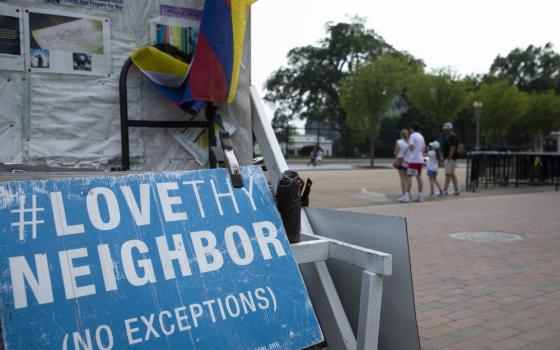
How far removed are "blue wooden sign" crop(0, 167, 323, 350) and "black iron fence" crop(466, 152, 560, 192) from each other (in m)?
14.6

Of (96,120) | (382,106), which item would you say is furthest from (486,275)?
(382,106)

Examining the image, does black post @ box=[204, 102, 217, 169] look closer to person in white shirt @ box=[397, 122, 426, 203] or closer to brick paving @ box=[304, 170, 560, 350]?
brick paving @ box=[304, 170, 560, 350]

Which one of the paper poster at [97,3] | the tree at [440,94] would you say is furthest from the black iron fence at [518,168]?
the tree at [440,94]

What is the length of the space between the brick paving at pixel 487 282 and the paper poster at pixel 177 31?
257 cm

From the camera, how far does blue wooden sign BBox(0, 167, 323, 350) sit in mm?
1647

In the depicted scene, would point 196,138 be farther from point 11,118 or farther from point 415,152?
point 415,152

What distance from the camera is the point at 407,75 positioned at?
4166 centimetres

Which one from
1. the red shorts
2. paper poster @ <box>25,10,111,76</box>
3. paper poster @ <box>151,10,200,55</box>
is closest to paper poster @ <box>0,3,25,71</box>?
paper poster @ <box>25,10,111,76</box>

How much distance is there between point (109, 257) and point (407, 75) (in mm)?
42488

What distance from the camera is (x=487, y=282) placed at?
484 cm

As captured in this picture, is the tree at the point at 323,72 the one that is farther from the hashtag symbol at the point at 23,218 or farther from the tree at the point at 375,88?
the hashtag symbol at the point at 23,218

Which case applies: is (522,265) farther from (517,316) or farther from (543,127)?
(543,127)

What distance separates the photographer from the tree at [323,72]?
61938 millimetres

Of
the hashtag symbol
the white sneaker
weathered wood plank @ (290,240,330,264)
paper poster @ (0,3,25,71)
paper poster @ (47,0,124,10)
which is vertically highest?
Result: paper poster @ (47,0,124,10)
